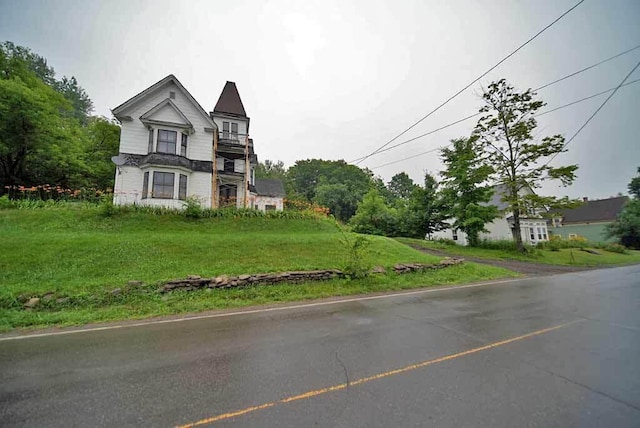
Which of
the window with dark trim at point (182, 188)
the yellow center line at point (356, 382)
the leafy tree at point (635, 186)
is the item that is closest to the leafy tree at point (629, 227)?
the leafy tree at point (635, 186)

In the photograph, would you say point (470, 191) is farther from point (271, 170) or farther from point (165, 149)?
point (271, 170)

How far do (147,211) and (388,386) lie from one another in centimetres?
1588

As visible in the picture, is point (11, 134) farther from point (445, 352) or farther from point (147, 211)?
point (445, 352)

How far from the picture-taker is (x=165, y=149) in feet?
57.0

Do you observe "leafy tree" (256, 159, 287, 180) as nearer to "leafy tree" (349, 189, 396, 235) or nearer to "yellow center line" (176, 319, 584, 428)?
"leafy tree" (349, 189, 396, 235)

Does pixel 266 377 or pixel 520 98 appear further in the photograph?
pixel 520 98

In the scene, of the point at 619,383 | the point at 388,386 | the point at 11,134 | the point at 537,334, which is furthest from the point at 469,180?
the point at 11,134

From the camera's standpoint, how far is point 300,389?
114 inches

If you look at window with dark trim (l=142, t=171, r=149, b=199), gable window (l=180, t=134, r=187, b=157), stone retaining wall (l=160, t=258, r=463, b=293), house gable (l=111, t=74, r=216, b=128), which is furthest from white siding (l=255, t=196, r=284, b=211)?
stone retaining wall (l=160, t=258, r=463, b=293)

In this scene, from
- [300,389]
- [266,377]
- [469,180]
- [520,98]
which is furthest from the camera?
[469,180]

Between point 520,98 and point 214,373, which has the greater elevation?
point 520,98

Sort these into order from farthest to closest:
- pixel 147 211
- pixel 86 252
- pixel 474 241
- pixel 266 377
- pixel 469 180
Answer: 1. pixel 474 241
2. pixel 469 180
3. pixel 147 211
4. pixel 86 252
5. pixel 266 377

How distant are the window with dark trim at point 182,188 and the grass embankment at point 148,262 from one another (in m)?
3.20

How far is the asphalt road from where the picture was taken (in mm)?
2475
